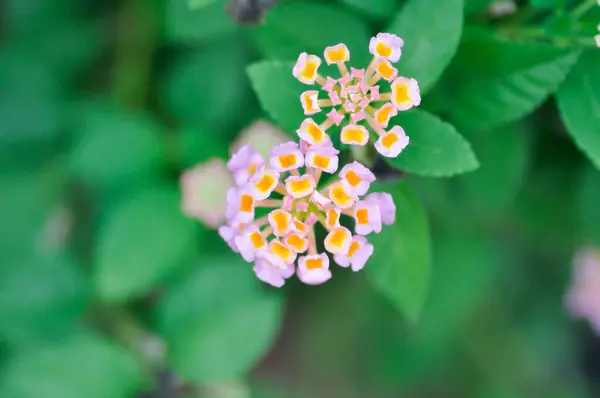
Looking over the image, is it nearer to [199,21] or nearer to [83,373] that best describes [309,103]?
[199,21]

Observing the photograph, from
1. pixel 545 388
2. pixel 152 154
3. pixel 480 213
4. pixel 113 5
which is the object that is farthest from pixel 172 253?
pixel 545 388

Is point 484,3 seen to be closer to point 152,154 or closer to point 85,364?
point 152,154

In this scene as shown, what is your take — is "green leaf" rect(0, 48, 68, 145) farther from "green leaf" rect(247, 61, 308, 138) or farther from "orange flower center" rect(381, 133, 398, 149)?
→ "orange flower center" rect(381, 133, 398, 149)

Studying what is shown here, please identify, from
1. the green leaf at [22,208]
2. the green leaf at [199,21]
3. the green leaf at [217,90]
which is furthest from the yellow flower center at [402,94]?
the green leaf at [22,208]

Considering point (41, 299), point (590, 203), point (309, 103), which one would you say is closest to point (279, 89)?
point (309, 103)

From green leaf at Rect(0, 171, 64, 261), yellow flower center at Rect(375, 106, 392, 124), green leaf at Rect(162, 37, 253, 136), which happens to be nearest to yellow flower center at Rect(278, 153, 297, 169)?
yellow flower center at Rect(375, 106, 392, 124)

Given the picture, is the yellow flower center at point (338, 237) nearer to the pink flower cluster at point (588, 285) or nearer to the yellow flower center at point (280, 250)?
the yellow flower center at point (280, 250)
